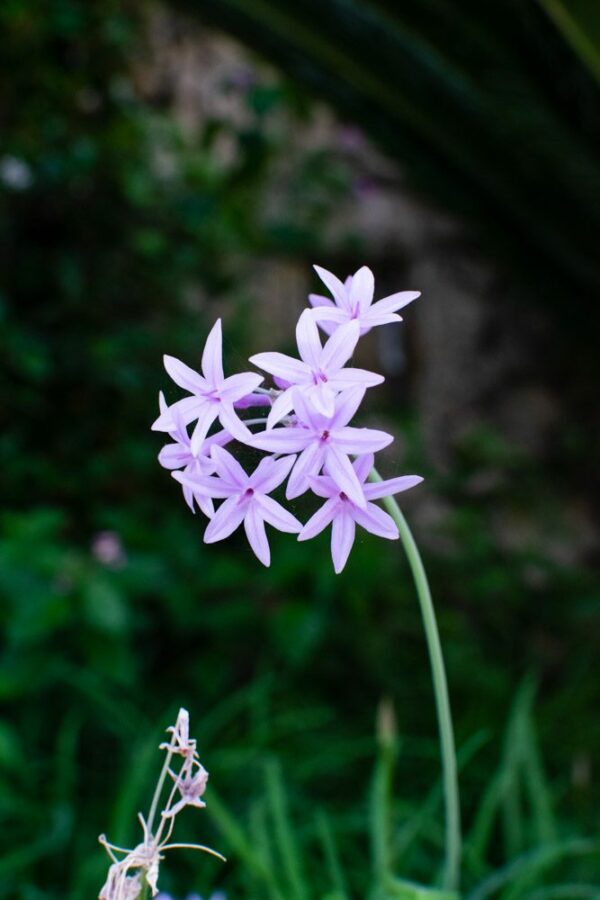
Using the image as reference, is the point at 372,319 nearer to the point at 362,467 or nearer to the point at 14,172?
the point at 362,467

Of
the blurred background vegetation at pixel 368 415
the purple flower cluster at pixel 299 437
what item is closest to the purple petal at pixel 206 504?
the purple flower cluster at pixel 299 437

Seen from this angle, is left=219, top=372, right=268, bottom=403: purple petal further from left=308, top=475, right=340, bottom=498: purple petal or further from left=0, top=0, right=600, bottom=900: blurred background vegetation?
left=0, top=0, right=600, bottom=900: blurred background vegetation

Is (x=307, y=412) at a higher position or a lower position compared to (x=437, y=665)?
higher

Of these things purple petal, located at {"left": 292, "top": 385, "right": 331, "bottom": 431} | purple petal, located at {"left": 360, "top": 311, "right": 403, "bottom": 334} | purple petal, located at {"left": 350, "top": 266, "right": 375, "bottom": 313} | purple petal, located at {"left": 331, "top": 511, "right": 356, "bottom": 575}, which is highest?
purple petal, located at {"left": 350, "top": 266, "right": 375, "bottom": 313}

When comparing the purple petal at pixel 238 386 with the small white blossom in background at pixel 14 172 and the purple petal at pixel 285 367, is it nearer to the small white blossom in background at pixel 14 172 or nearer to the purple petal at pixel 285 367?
the purple petal at pixel 285 367

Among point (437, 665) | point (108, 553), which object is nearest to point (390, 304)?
point (437, 665)

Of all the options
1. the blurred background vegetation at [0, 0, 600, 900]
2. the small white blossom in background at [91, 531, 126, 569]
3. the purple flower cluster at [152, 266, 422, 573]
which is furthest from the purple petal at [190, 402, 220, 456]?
the small white blossom in background at [91, 531, 126, 569]
